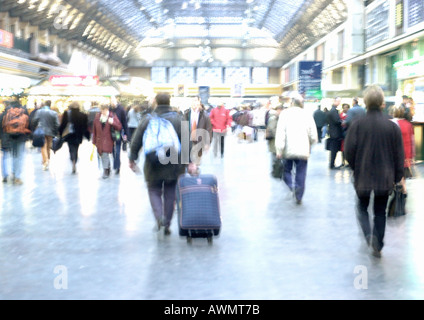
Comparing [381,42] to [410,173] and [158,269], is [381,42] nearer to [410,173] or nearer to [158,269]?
[410,173]

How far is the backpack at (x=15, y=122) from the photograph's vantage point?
43.7 ft

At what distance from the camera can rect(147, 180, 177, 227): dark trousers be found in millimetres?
7602

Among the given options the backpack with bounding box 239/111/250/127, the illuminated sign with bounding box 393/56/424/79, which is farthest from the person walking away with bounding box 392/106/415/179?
the backpack with bounding box 239/111/250/127

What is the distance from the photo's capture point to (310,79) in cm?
2567

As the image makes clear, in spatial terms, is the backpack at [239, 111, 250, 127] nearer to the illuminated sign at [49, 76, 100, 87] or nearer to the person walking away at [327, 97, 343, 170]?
the illuminated sign at [49, 76, 100, 87]

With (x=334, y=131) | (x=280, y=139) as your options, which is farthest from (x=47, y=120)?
(x=280, y=139)

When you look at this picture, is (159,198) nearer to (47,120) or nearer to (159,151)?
(159,151)

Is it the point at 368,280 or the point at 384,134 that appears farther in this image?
the point at 384,134

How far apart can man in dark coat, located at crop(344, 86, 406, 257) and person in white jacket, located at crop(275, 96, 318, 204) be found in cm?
365

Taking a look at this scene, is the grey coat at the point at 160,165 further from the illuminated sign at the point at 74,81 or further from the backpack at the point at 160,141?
the illuminated sign at the point at 74,81

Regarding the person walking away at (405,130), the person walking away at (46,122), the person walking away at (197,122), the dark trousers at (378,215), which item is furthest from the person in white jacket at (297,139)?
the person walking away at (46,122)

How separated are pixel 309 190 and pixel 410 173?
266 centimetres
